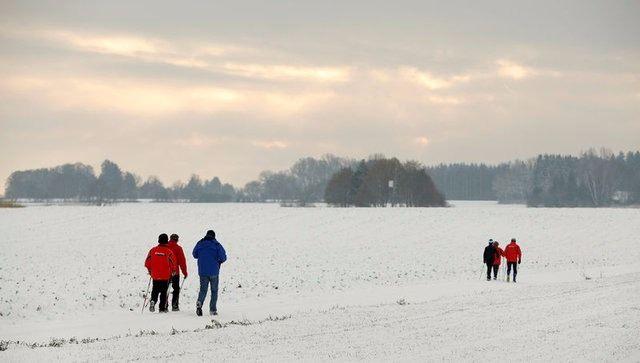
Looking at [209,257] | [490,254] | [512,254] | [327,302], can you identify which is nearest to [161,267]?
[209,257]

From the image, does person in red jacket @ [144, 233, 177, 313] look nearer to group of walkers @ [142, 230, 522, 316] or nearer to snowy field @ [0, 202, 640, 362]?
group of walkers @ [142, 230, 522, 316]

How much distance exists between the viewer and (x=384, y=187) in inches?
4422

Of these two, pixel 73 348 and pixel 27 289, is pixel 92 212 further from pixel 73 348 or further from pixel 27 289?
pixel 73 348

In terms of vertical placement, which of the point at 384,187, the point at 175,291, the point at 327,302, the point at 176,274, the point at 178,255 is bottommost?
the point at 327,302

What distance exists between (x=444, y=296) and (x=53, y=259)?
1928 cm

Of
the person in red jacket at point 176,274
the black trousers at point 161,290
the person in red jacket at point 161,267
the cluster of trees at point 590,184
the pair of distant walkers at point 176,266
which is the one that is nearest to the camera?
the pair of distant walkers at point 176,266

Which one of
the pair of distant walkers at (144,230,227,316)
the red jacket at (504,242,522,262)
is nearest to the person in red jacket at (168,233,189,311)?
the pair of distant walkers at (144,230,227,316)

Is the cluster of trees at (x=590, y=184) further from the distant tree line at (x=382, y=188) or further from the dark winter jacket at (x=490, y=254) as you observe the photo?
the dark winter jacket at (x=490, y=254)

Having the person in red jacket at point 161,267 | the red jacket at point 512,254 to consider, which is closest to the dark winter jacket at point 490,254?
the red jacket at point 512,254

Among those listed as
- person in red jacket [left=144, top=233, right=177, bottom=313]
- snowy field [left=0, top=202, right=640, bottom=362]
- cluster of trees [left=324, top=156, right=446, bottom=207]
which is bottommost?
snowy field [left=0, top=202, right=640, bottom=362]

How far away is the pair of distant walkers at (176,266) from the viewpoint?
660 inches

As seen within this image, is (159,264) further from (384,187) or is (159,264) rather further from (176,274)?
(384,187)

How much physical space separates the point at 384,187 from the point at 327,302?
305 ft

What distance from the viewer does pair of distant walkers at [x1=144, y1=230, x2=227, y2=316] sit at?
16.8m
